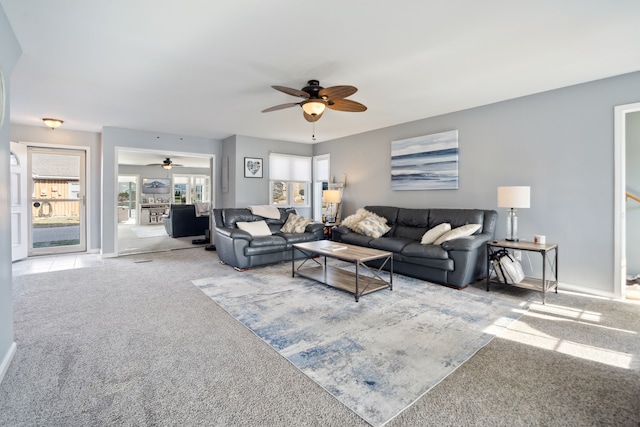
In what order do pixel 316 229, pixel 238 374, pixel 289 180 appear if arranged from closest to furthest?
pixel 238 374
pixel 316 229
pixel 289 180

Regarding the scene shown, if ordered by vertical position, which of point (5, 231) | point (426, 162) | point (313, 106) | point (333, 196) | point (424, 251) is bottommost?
point (424, 251)

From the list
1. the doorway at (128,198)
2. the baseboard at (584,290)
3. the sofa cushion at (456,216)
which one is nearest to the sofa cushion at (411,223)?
the sofa cushion at (456,216)

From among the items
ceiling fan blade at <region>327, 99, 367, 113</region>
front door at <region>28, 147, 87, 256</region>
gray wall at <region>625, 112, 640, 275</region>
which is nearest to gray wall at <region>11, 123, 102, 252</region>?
front door at <region>28, 147, 87, 256</region>

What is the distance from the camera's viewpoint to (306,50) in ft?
8.96

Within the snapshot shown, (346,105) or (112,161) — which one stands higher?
(346,105)

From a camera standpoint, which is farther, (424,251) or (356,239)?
(356,239)

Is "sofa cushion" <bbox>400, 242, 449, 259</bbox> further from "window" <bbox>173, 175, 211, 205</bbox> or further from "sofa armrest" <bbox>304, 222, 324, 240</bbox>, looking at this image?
"window" <bbox>173, 175, 211, 205</bbox>

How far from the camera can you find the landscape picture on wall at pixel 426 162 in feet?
15.7

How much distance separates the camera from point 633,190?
4129 millimetres

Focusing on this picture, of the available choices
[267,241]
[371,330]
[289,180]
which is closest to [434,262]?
[371,330]

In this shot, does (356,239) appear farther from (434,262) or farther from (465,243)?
(465,243)

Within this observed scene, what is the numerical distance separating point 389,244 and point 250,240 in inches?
81.1

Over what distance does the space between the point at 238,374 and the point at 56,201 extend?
626 cm

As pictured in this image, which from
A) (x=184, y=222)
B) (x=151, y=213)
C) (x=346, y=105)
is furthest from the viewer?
(x=151, y=213)
